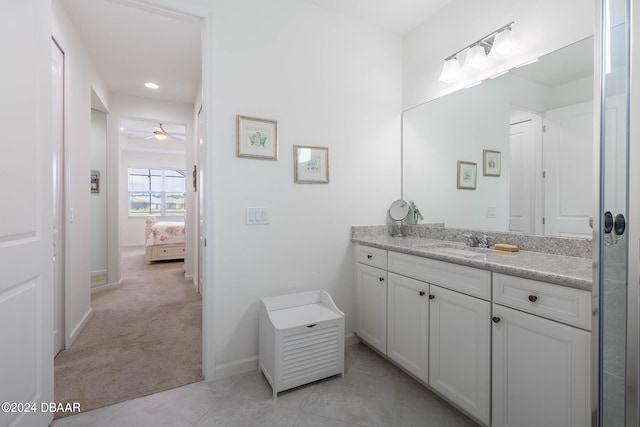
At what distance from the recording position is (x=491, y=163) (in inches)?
78.0

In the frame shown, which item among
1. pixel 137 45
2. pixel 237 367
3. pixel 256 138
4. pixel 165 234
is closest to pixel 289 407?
pixel 237 367

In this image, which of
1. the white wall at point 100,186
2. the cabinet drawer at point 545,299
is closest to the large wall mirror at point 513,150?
the cabinet drawer at point 545,299

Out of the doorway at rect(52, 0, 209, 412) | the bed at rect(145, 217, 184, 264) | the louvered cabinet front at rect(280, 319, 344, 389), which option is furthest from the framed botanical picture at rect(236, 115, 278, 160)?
the bed at rect(145, 217, 184, 264)

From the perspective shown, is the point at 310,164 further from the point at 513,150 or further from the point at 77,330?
the point at 77,330

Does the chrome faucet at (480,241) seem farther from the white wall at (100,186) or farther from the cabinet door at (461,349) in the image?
the white wall at (100,186)

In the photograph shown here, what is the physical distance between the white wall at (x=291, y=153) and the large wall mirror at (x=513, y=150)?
325 millimetres

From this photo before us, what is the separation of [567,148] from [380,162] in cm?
127

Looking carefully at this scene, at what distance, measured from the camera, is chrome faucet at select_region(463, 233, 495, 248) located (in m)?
1.90

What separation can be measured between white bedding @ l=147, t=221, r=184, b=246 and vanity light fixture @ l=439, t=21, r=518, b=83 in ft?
17.1

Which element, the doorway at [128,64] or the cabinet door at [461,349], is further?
the doorway at [128,64]

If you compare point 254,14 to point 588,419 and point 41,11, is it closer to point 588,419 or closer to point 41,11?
point 41,11

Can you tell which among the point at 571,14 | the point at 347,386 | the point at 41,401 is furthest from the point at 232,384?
the point at 571,14

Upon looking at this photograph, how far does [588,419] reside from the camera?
1.00 meters

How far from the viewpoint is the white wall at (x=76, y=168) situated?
2.28 m
